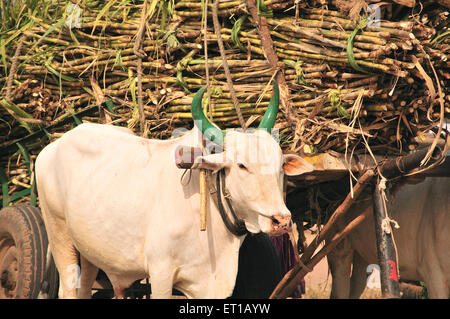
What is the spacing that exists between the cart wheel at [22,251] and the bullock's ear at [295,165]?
167 cm

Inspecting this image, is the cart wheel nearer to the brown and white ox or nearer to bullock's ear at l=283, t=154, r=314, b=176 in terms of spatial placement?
the brown and white ox

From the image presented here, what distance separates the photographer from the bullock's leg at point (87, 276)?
14.4 ft

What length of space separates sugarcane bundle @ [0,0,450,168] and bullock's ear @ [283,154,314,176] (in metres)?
0.17

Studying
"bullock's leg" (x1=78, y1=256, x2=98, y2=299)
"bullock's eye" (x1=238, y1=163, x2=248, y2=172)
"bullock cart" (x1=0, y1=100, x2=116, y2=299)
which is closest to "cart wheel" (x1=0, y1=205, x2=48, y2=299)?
"bullock cart" (x1=0, y1=100, x2=116, y2=299)

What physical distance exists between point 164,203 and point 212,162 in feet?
1.21

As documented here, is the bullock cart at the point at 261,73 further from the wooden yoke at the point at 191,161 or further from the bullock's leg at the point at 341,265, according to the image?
the bullock's leg at the point at 341,265

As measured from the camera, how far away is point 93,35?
15.1ft

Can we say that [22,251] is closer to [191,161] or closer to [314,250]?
[191,161]

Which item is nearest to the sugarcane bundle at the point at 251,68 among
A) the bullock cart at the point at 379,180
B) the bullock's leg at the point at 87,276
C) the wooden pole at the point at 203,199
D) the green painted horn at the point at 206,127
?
the bullock cart at the point at 379,180

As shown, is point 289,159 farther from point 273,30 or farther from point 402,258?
point 402,258

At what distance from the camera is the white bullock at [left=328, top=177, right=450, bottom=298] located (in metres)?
4.41

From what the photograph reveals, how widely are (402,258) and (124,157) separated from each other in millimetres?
1951

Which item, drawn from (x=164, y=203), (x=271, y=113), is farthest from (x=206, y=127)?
(x=164, y=203)
